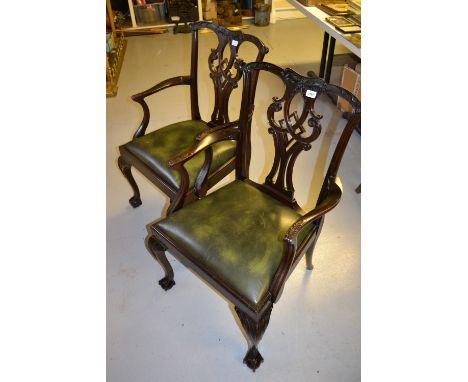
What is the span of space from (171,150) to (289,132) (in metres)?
0.67

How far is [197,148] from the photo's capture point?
131 cm

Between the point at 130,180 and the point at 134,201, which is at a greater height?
the point at 130,180

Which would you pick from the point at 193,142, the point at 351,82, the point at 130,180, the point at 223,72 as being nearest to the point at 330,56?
the point at 351,82

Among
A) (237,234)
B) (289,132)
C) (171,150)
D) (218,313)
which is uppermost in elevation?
(289,132)

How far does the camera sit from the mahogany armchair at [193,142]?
1.54 metres

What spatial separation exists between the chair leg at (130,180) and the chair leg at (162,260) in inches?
23.6

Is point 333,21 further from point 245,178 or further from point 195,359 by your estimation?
point 195,359

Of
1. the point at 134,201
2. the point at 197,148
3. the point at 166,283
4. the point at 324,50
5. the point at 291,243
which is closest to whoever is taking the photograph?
the point at 291,243

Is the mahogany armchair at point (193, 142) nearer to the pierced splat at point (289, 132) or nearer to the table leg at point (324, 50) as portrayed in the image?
the pierced splat at point (289, 132)

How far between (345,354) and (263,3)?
461 centimetres

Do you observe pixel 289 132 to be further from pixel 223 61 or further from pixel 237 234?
pixel 223 61

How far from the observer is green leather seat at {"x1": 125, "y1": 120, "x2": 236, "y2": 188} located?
156 cm

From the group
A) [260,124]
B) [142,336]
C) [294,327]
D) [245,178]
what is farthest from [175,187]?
[260,124]

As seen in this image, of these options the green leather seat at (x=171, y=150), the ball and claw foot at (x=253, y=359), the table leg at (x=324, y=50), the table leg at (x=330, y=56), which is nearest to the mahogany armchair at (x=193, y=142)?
the green leather seat at (x=171, y=150)
